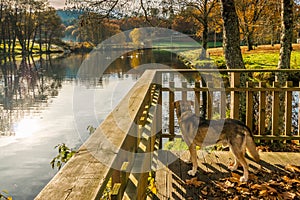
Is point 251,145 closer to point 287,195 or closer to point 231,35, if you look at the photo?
point 287,195

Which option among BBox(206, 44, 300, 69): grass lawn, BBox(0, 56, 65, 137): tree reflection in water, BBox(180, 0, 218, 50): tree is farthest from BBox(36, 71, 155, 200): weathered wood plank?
BBox(180, 0, 218, 50): tree

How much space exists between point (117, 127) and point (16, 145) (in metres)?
10.2

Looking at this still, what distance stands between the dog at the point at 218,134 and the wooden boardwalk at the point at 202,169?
21 cm

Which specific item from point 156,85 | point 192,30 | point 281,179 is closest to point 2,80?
point 192,30

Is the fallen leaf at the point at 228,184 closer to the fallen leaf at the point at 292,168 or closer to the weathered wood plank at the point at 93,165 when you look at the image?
the fallen leaf at the point at 292,168

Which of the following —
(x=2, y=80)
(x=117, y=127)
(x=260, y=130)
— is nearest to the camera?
(x=117, y=127)

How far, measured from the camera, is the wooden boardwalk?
12.5ft

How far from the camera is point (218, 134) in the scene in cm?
406

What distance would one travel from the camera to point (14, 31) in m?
67.0

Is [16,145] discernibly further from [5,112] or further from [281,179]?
[281,179]

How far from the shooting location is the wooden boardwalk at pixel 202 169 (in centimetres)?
380

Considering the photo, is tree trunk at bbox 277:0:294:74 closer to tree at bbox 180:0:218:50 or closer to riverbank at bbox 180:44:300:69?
riverbank at bbox 180:44:300:69

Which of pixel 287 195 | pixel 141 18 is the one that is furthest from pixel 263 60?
pixel 287 195

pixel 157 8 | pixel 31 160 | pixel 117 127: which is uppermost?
pixel 157 8
